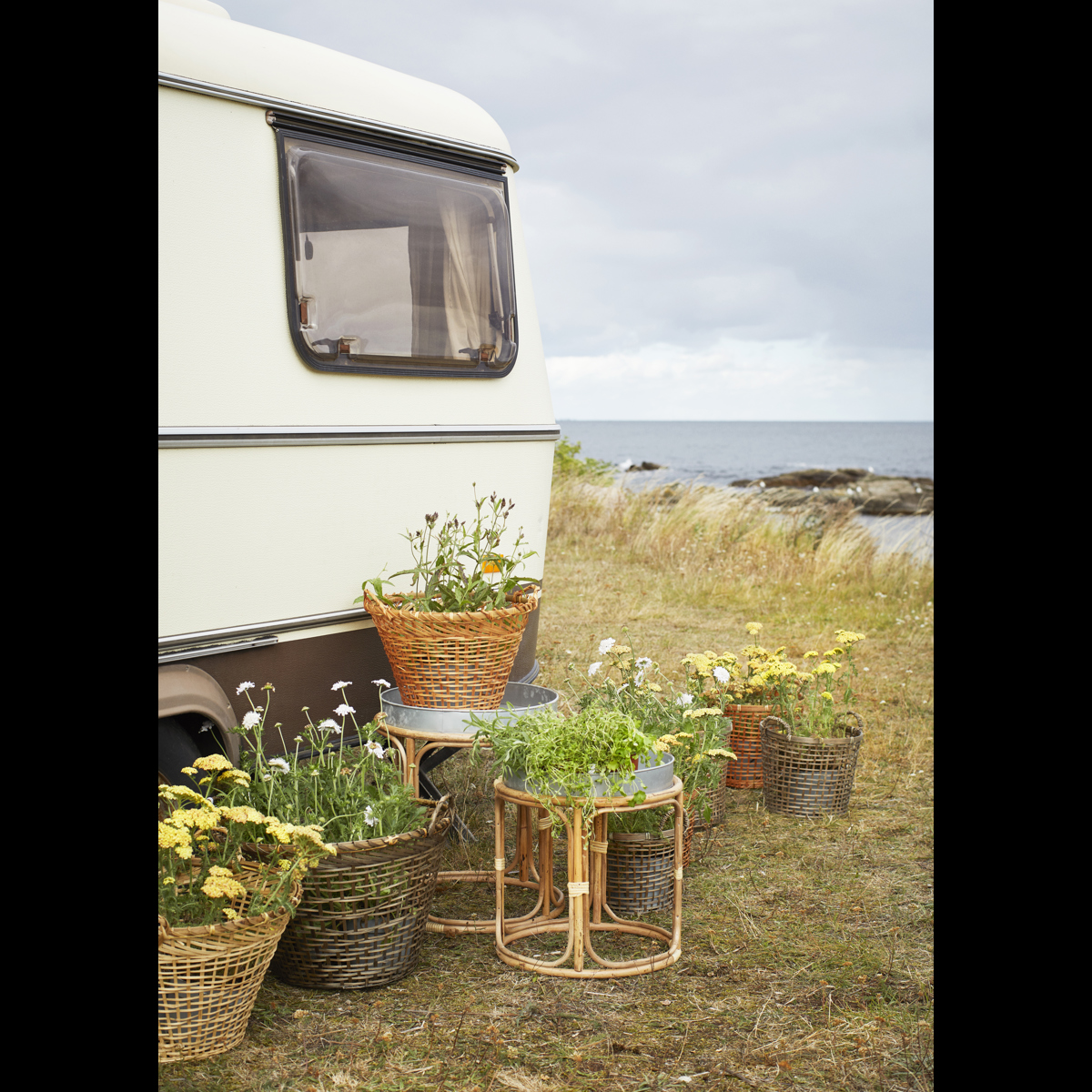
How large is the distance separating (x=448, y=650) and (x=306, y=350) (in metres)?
1.03

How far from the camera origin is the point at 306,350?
3.24m

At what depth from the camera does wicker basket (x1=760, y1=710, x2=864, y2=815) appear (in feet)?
14.6

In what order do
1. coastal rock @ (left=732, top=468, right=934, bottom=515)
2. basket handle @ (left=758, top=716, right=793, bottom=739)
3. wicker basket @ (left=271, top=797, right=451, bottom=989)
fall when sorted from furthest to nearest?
coastal rock @ (left=732, top=468, right=934, bottom=515), basket handle @ (left=758, top=716, right=793, bottom=739), wicker basket @ (left=271, top=797, right=451, bottom=989)

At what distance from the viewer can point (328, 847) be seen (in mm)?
2689

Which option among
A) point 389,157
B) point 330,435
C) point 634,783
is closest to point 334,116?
point 389,157

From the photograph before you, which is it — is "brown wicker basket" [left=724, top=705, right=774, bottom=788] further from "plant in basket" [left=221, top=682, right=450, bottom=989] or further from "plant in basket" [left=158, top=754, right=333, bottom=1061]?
"plant in basket" [left=158, top=754, right=333, bottom=1061]

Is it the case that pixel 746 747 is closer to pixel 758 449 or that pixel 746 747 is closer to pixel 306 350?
pixel 306 350

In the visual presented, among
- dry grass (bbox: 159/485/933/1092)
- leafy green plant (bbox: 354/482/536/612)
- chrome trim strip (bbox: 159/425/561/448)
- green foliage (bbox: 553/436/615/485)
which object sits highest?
green foliage (bbox: 553/436/615/485)

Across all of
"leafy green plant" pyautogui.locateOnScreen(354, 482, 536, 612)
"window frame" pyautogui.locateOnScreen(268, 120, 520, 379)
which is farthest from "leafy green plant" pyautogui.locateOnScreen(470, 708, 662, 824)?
"window frame" pyautogui.locateOnScreen(268, 120, 520, 379)

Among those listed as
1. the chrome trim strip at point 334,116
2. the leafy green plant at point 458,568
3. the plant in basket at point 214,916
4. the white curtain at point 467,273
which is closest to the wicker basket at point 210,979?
the plant in basket at point 214,916

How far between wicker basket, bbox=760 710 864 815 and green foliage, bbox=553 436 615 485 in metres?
9.68

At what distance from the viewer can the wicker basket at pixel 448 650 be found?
3195mm

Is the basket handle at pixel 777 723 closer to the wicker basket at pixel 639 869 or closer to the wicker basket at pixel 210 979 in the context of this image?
the wicker basket at pixel 639 869
